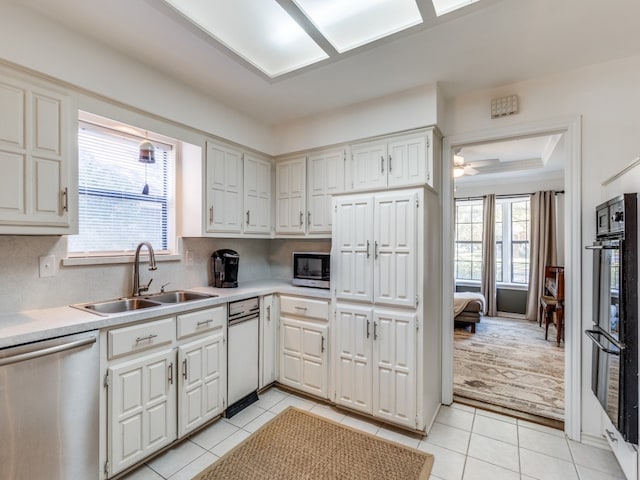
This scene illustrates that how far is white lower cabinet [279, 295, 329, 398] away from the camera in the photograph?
2.73 metres

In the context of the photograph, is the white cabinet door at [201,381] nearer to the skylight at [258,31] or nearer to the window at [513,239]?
the skylight at [258,31]

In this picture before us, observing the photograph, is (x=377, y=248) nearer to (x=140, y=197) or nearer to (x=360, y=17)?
(x=360, y=17)

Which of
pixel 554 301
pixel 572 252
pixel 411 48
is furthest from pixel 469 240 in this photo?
pixel 411 48

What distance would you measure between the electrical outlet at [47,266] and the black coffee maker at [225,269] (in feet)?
3.99

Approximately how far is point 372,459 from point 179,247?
224 centimetres

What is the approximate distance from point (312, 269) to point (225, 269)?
831 mm

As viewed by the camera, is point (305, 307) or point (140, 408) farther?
point (305, 307)

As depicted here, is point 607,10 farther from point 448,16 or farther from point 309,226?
point 309,226

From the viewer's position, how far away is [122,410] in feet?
5.97

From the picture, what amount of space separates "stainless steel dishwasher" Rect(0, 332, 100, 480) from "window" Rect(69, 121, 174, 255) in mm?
903

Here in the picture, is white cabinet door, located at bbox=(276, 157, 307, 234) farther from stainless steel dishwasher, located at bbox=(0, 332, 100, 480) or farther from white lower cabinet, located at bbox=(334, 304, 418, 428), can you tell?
stainless steel dishwasher, located at bbox=(0, 332, 100, 480)

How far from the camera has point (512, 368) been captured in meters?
3.55

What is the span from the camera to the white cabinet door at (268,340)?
2.87 m

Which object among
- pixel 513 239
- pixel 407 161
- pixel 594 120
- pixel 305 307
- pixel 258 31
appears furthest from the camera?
pixel 513 239
